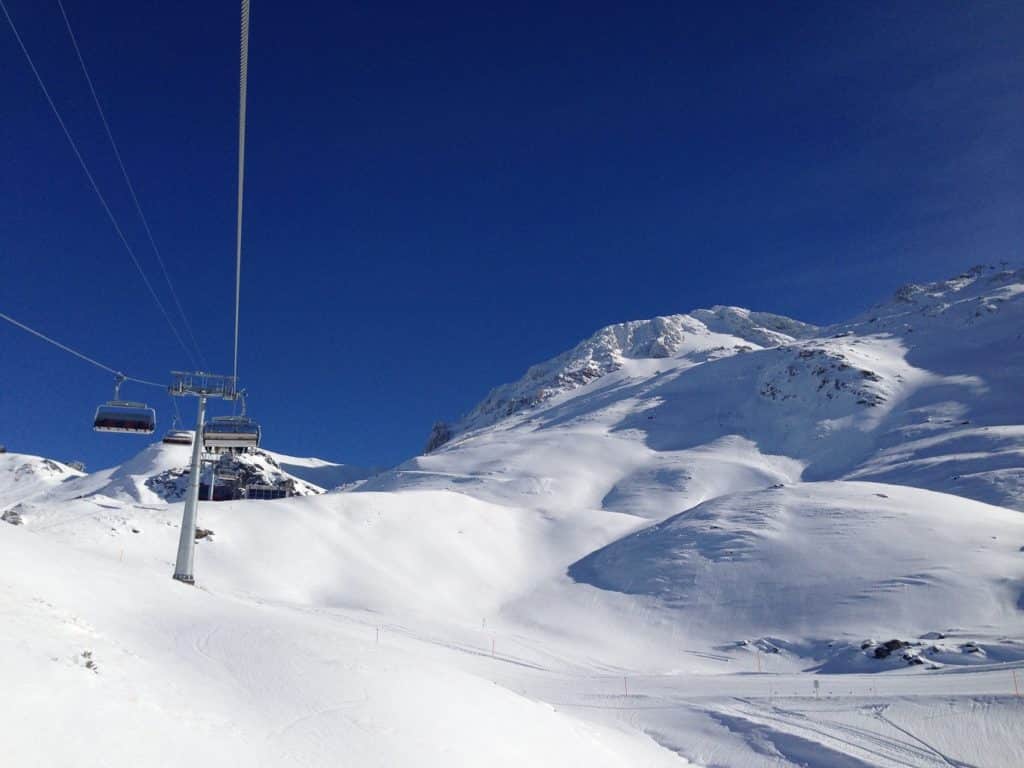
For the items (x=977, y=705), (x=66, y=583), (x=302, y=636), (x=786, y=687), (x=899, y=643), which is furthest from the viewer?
(x=899, y=643)

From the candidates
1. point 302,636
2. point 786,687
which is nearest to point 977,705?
point 786,687

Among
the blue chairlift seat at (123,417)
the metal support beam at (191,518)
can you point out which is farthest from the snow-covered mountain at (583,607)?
the blue chairlift seat at (123,417)

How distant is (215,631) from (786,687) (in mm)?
20865

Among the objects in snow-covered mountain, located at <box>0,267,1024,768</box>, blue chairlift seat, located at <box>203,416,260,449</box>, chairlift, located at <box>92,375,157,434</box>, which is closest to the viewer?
snow-covered mountain, located at <box>0,267,1024,768</box>

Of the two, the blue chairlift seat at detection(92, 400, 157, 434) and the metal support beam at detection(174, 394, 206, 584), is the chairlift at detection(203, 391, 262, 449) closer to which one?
the metal support beam at detection(174, 394, 206, 584)

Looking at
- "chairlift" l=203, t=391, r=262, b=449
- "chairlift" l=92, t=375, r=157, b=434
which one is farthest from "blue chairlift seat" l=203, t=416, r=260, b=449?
"chairlift" l=92, t=375, r=157, b=434

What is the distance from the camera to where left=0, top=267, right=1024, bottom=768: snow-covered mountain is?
983 cm

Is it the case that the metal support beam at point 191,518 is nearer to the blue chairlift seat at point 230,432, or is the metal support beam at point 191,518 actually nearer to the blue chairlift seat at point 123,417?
the blue chairlift seat at point 230,432

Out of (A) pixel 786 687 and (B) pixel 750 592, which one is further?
(B) pixel 750 592

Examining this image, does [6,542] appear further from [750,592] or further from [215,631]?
[750,592]

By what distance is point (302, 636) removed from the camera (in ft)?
45.9

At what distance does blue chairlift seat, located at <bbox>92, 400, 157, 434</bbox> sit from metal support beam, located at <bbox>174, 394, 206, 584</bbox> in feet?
11.4

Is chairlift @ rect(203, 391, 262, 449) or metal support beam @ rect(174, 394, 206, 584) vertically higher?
chairlift @ rect(203, 391, 262, 449)

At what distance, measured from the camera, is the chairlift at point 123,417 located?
23.2 metres
